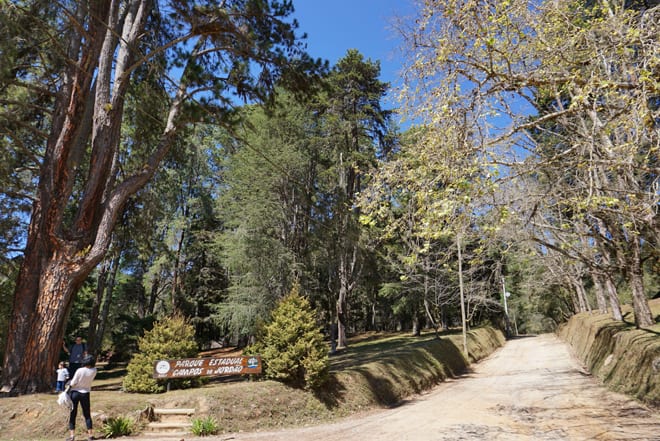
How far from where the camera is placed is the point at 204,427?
825cm

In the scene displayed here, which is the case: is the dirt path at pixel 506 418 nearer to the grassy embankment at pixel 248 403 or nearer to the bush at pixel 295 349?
the grassy embankment at pixel 248 403

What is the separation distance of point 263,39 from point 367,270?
18.6 meters

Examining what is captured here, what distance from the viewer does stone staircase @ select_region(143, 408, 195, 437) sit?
8227 millimetres

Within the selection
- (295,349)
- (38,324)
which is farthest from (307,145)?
(38,324)

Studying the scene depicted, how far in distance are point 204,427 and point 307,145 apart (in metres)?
17.8

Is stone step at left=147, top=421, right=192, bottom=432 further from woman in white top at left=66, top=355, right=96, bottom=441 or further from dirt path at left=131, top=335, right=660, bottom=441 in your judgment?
woman in white top at left=66, top=355, right=96, bottom=441

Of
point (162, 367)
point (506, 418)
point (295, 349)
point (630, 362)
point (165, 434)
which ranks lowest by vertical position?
point (506, 418)

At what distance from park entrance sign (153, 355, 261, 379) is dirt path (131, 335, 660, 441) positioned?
2.13 m

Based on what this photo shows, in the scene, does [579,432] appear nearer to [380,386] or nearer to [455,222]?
[455,222]

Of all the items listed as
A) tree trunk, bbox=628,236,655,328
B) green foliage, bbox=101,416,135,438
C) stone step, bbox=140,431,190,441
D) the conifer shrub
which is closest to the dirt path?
stone step, bbox=140,431,190,441

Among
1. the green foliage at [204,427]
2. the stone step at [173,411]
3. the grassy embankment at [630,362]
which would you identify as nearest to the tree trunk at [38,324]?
the stone step at [173,411]

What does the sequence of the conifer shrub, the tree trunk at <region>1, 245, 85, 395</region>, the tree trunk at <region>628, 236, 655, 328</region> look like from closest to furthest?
the tree trunk at <region>1, 245, 85, 395</region> → the conifer shrub → the tree trunk at <region>628, 236, 655, 328</region>

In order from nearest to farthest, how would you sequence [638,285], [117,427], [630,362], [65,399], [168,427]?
[65,399], [117,427], [168,427], [630,362], [638,285]

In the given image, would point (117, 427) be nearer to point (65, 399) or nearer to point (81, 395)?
point (81, 395)
